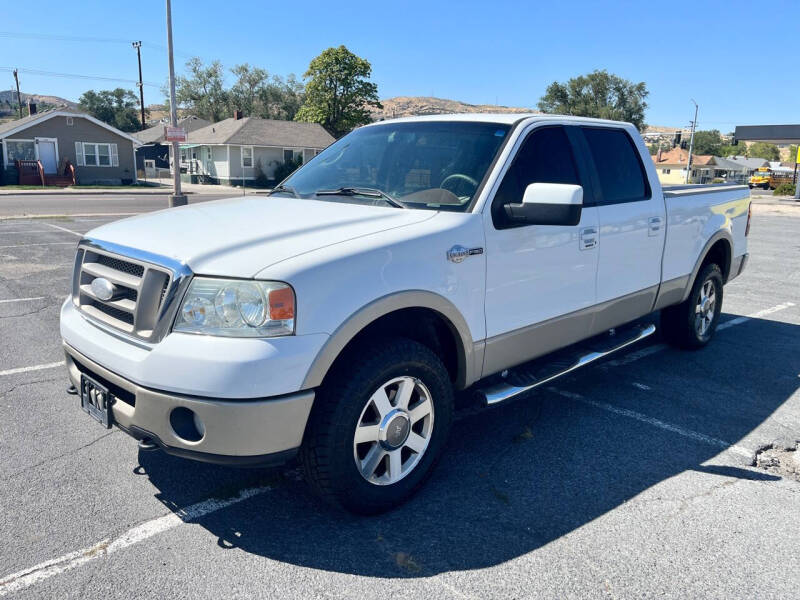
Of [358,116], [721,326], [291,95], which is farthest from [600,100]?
[721,326]

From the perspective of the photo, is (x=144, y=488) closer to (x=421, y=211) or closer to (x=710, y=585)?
(x=421, y=211)

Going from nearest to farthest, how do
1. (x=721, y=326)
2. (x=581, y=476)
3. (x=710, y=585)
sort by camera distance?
(x=710, y=585)
(x=581, y=476)
(x=721, y=326)

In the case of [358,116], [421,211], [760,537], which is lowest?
[760,537]

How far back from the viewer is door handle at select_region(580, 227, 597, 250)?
4102 millimetres

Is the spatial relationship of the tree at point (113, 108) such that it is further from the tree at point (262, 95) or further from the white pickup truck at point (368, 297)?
the white pickup truck at point (368, 297)

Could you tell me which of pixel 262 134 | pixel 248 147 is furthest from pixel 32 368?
pixel 262 134

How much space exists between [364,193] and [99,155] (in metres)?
43.5

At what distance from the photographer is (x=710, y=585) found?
8.93 ft

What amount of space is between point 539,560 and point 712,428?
85.5 inches

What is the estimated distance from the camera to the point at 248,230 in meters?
3.15

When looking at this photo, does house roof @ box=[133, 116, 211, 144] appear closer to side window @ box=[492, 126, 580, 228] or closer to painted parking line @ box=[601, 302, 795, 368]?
painted parking line @ box=[601, 302, 795, 368]

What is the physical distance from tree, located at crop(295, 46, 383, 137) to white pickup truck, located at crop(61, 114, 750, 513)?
5714cm

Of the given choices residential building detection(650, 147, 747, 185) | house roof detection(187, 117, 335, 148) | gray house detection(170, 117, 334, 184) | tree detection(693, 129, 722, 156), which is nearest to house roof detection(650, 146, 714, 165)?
residential building detection(650, 147, 747, 185)

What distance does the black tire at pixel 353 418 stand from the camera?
2.88 metres
